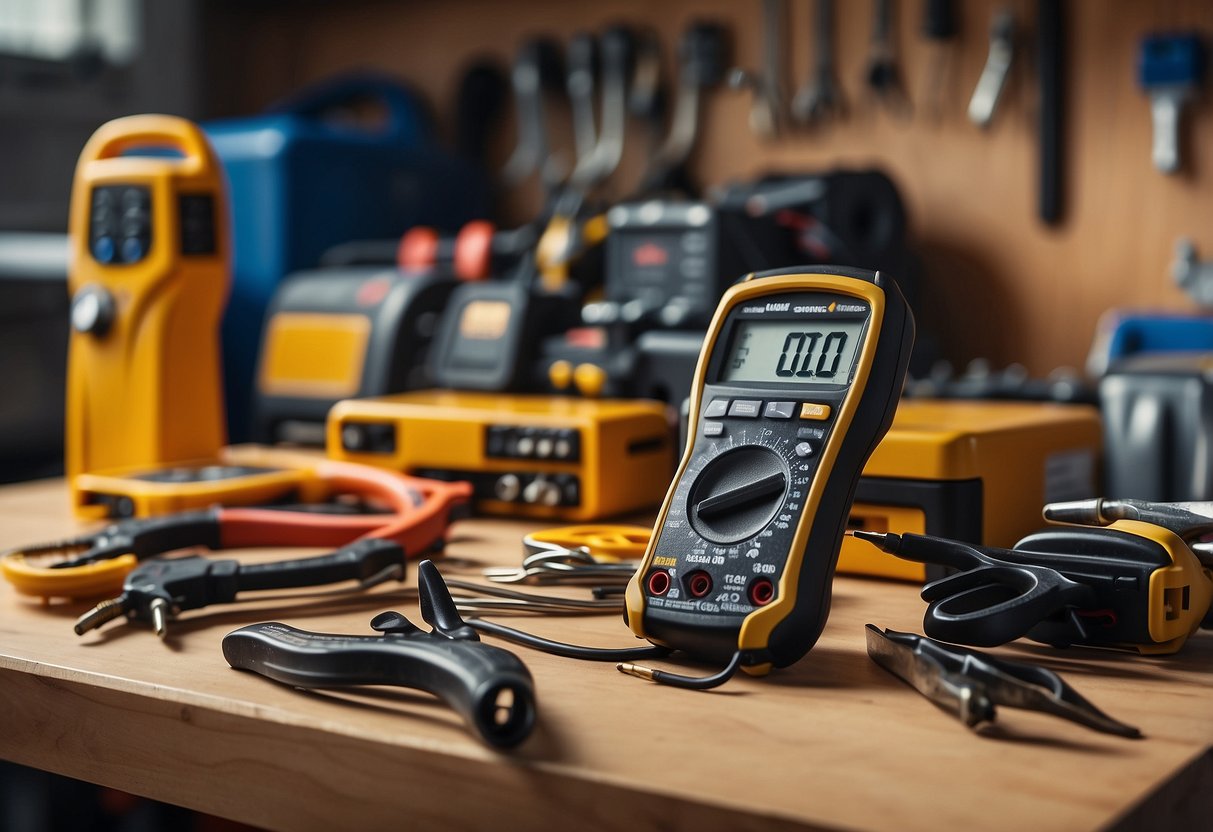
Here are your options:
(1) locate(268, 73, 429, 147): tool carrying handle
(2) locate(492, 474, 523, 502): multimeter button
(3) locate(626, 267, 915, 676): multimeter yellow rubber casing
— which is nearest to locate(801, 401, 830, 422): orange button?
(3) locate(626, 267, 915, 676): multimeter yellow rubber casing

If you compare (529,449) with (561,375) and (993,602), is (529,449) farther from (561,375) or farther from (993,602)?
(993,602)

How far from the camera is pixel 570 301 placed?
121cm

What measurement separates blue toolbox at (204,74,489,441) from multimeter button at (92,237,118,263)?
1.44 ft

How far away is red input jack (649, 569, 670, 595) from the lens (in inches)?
22.5

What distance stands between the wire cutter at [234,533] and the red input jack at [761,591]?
0.30m

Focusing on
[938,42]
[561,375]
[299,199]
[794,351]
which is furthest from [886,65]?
[794,351]

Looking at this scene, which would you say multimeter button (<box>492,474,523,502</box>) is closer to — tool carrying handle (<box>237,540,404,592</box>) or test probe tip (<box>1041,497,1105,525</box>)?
tool carrying handle (<box>237,540,404,592</box>)

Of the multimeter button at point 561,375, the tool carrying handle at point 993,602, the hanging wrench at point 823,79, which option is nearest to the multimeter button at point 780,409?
the tool carrying handle at point 993,602

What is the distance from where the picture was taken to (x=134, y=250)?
1.08 metres

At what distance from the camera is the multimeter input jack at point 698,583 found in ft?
1.84

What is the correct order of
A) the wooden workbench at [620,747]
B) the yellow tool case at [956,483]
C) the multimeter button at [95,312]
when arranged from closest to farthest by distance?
the wooden workbench at [620,747]
the yellow tool case at [956,483]
the multimeter button at [95,312]

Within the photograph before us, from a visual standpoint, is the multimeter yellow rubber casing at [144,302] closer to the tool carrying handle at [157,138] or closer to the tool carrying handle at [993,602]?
the tool carrying handle at [157,138]

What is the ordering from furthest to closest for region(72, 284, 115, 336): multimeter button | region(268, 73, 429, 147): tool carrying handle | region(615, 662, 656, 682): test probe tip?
region(268, 73, 429, 147): tool carrying handle < region(72, 284, 115, 336): multimeter button < region(615, 662, 656, 682): test probe tip

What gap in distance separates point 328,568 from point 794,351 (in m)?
0.29
